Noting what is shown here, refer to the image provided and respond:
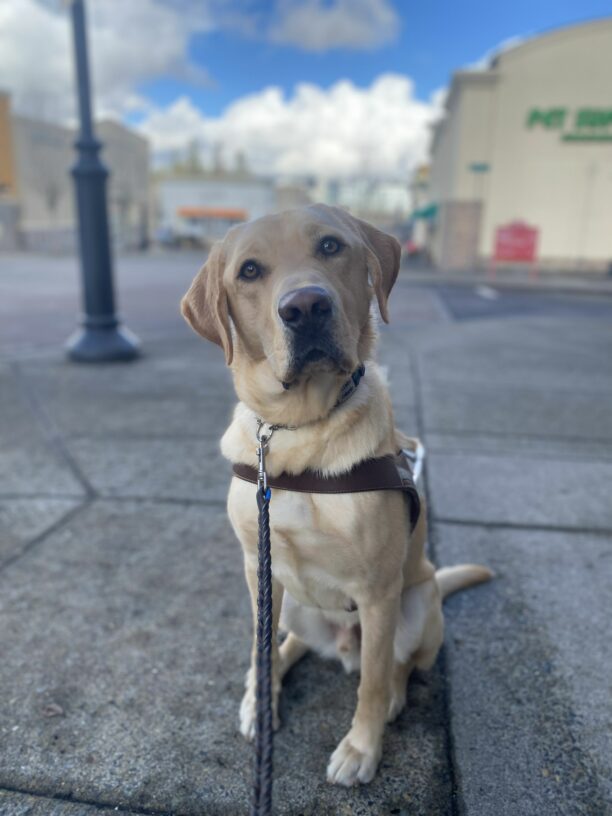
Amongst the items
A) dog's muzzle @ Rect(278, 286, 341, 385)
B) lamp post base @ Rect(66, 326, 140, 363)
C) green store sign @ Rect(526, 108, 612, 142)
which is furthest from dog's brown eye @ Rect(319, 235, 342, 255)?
green store sign @ Rect(526, 108, 612, 142)

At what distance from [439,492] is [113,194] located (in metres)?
53.5

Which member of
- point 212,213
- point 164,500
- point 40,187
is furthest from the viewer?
point 212,213

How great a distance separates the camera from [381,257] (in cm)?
205

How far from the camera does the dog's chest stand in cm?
175

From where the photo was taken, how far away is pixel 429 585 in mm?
2107

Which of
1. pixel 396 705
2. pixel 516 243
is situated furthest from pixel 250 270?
pixel 516 243

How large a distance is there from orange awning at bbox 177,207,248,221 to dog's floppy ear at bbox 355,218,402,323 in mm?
57563

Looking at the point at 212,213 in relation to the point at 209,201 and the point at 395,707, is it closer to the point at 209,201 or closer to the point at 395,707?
the point at 209,201

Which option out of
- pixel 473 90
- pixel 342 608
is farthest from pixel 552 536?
pixel 473 90

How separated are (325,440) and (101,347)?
18.1 ft

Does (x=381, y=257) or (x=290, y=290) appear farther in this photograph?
(x=381, y=257)

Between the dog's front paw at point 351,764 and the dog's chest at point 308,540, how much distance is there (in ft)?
1.35

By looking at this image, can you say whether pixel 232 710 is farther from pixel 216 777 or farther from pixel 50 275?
pixel 50 275

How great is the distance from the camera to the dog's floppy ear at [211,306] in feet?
6.37
